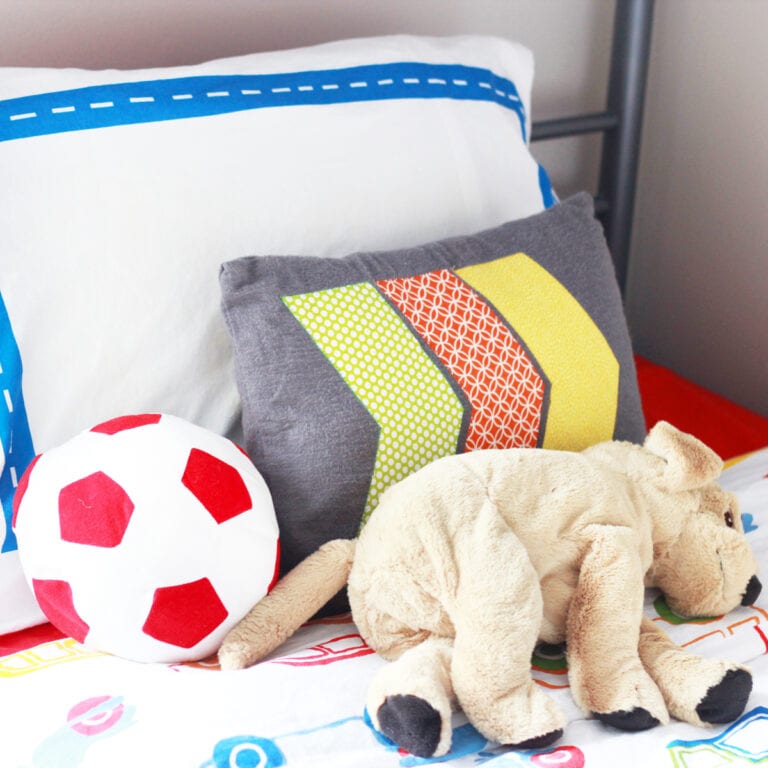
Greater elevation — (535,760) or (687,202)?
(687,202)

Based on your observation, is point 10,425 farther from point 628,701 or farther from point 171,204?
point 628,701

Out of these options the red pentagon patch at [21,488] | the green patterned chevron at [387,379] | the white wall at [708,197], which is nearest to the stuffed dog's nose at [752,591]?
the green patterned chevron at [387,379]

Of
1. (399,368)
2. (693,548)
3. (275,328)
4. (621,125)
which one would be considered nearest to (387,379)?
(399,368)

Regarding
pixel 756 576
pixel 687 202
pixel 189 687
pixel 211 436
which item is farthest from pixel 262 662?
pixel 687 202

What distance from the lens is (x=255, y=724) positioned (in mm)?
724

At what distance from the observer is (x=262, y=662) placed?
0.84 m

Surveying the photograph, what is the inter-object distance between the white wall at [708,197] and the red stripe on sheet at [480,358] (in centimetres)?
84

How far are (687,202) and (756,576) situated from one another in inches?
38.8

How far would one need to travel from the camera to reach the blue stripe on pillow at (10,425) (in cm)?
92

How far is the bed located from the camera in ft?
2.54

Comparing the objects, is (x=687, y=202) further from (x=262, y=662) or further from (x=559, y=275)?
(x=262, y=662)

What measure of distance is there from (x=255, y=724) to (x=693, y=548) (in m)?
0.47

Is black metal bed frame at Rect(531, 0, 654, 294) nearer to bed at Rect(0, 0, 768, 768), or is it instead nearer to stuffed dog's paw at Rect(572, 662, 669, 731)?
bed at Rect(0, 0, 768, 768)

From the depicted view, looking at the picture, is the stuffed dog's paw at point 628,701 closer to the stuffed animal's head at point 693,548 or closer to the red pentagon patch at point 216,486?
the stuffed animal's head at point 693,548
